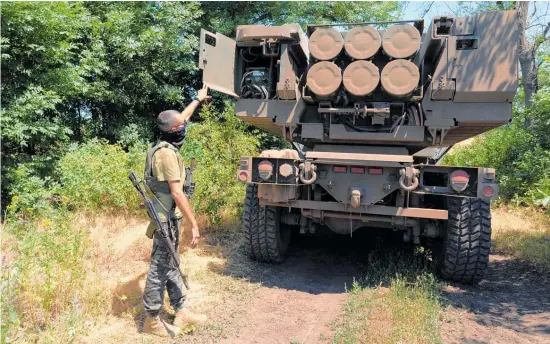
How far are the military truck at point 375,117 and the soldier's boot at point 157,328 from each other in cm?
158

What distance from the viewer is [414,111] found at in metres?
4.45

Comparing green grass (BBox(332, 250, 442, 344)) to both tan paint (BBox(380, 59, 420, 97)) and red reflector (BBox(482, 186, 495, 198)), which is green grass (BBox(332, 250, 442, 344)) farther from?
tan paint (BBox(380, 59, 420, 97))

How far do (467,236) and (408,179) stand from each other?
2.86ft

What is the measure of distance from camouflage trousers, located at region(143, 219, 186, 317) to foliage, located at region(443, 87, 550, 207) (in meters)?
7.23

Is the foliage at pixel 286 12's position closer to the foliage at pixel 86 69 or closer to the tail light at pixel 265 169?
the foliage at pixel 86 69

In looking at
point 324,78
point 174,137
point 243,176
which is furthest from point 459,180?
point 174,137

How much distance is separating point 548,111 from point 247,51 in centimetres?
455

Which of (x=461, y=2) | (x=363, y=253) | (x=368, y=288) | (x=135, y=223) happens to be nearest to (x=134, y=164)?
(x=135, y=223)

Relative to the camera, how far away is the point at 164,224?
3338 millimetres

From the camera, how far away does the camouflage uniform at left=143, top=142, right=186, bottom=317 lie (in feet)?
10.6

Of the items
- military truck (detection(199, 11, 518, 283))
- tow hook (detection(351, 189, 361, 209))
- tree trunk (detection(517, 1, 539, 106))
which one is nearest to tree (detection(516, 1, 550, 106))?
tree trunk (detection(517, 1, 539, 106))

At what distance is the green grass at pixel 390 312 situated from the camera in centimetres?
310

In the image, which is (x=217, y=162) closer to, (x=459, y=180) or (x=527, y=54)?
(x=459, y=180)

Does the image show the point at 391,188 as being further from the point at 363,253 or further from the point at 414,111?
the point at 363,253
